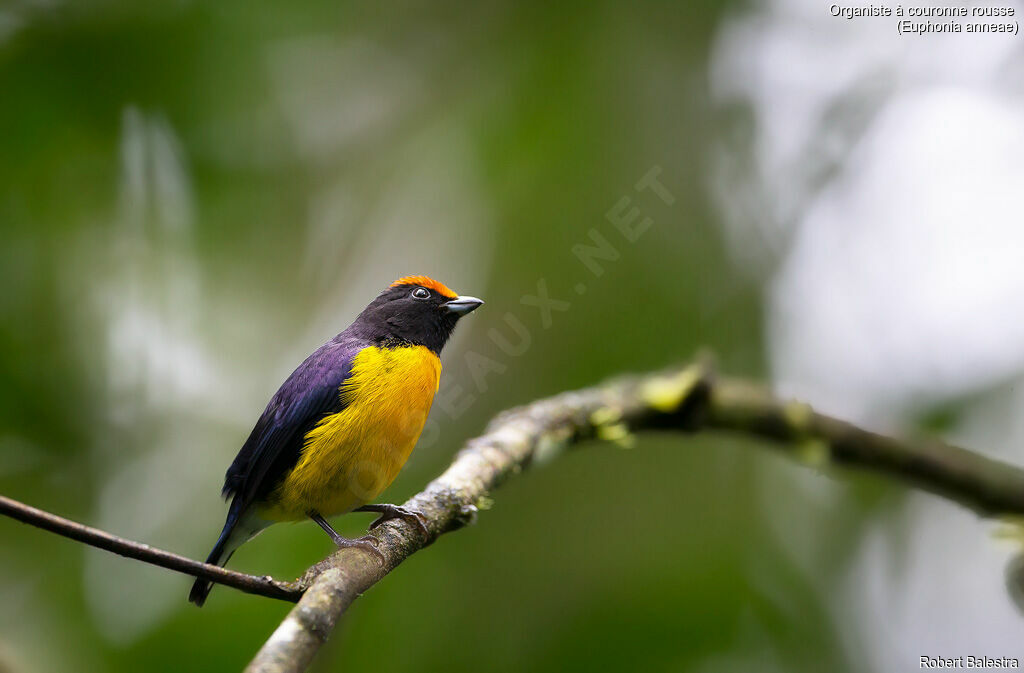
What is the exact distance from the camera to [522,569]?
5598 millimetres

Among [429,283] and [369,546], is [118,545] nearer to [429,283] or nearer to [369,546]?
[369,546]

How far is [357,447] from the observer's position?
355 cm

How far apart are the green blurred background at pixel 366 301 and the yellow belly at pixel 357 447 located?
4.30ft

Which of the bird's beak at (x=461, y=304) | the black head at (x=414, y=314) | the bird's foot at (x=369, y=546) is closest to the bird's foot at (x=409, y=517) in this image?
the bird's foot at (x=369, y=546)

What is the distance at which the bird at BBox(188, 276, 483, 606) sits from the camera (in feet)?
11.7

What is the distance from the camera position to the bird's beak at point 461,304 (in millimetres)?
4453

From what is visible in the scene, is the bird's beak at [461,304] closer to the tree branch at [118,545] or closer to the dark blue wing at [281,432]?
the dark blue wing at [281,432]

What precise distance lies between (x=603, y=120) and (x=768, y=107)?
4.74ft

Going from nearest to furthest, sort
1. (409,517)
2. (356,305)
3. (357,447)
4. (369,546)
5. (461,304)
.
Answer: (369,546)
(409,517)
(357,447)
(461,304)
(356,305)

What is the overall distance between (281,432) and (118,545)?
6.59 feet

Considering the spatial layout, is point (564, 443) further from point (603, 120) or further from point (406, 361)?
point (603, 120)

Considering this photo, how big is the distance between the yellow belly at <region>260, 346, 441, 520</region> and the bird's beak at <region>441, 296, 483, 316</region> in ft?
2.38

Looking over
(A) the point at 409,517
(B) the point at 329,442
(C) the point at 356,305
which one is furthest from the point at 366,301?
(A) the point at 409,517

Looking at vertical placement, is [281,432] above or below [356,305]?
below
